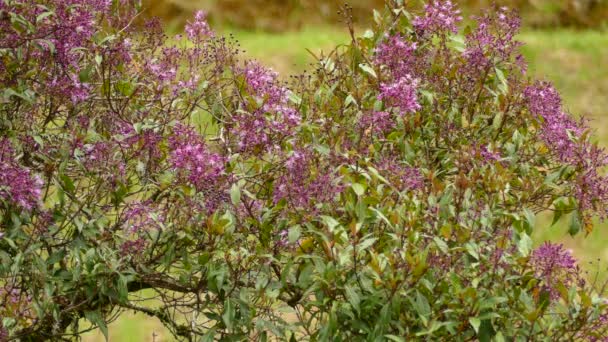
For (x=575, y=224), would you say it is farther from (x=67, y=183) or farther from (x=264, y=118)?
(x=67, y=183)

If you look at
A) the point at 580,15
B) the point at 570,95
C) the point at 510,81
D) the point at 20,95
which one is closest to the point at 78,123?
the point at 20,95

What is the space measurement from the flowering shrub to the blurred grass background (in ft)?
23.0

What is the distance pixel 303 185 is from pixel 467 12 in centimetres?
1007

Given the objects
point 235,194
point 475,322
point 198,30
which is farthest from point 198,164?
point 475,322

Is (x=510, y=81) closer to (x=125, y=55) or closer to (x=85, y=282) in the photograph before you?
(x=125, y=55)

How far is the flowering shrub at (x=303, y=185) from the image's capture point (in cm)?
335

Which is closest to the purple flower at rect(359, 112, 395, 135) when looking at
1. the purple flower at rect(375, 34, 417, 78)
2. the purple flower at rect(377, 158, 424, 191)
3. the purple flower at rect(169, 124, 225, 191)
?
the purple flower at rect(377, 158, 424, 191)

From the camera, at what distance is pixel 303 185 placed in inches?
137

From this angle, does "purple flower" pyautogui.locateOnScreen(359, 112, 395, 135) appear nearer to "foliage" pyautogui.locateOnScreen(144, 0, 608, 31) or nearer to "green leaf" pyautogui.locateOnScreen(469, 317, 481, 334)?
"green leaf" pyautogui.locateOnScreen(469, 317, 481, 334)

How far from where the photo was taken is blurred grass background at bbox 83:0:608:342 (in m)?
11.7

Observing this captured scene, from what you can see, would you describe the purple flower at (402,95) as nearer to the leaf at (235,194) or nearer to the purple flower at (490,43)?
the purple flower at (490,43)

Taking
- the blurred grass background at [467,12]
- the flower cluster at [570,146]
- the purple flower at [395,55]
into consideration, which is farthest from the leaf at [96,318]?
the blurred grass background at [467,12]

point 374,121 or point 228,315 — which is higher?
point 374,121

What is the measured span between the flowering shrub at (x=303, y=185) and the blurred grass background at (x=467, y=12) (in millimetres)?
6998
